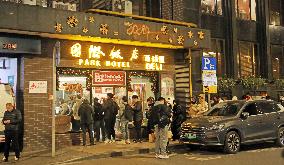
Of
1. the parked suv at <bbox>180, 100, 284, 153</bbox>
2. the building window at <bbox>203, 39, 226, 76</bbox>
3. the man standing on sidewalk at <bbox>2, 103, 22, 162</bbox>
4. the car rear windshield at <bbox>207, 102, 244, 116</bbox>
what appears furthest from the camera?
the building window at <bbox>203, 39, 226, 76</bbox>

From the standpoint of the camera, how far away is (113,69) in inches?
703

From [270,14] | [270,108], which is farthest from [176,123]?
[270,14]

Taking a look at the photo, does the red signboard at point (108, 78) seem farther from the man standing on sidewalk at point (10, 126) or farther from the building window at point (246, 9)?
the building window at point (246, 9)

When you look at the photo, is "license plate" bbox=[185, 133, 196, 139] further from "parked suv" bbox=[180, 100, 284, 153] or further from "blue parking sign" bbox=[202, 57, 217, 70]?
"blue parking sign" bbox=[202, 57, 217, 70]

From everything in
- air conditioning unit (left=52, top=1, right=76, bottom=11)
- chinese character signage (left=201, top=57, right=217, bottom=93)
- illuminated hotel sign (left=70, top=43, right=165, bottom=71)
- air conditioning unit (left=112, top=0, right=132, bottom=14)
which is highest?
air conditioning unit (left=112, top=0, right=132, bottom=14)

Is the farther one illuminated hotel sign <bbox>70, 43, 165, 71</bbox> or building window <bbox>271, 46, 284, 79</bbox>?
building window <bbox>271, 46, 284, 79</bbox>

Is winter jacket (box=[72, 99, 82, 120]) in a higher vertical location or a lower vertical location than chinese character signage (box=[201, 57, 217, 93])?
lower

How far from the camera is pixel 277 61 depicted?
27859 millimetres

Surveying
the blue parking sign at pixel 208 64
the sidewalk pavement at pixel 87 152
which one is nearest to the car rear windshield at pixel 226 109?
the blue parking sign at pixel 208 64

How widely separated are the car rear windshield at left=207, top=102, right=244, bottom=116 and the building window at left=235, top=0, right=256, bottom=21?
12.0 meters

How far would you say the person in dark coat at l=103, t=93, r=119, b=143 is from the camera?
16406mm

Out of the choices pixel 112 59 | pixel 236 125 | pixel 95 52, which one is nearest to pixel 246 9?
pixel 112 59

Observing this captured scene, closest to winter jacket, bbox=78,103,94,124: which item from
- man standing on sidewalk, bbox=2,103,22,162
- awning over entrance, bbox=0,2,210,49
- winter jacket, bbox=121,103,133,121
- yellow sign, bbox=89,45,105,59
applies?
winter jacket, bbox=121,103,133,121

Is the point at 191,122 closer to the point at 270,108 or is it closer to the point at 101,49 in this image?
the point at 270,108
